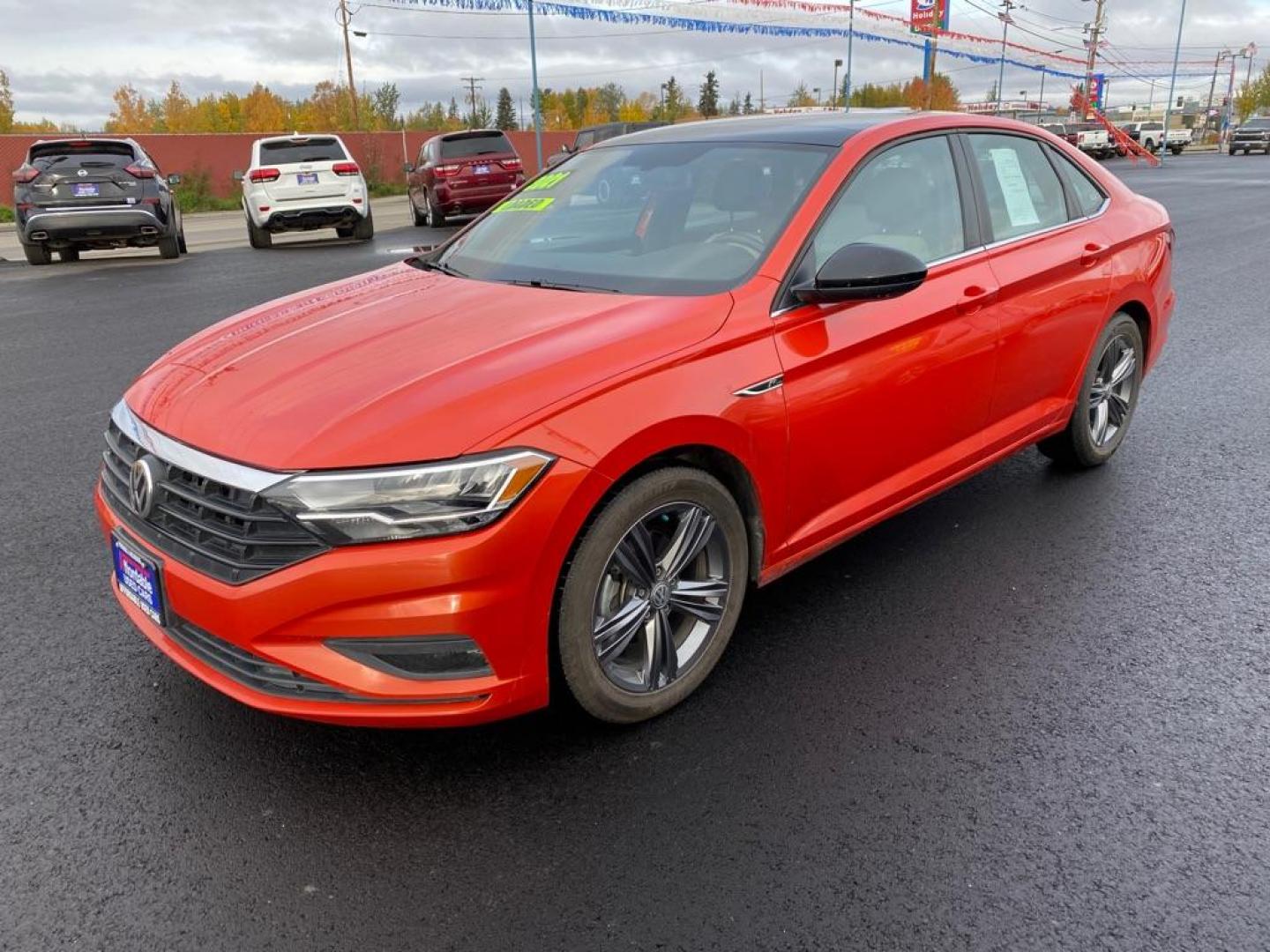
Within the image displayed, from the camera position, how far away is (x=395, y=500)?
2.31m

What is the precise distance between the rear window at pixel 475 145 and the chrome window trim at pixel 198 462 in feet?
58.3

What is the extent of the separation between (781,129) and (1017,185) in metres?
1.14

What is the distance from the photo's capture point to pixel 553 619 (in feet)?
8.34

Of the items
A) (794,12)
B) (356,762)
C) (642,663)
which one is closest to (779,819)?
(642,663)

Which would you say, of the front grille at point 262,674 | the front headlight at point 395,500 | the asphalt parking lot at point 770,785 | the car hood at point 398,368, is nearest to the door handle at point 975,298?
the asphalt parking lot at point 770,785

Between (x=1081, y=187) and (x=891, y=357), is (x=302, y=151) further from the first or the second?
(x=891, y=357)

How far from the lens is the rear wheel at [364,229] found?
17.0 m

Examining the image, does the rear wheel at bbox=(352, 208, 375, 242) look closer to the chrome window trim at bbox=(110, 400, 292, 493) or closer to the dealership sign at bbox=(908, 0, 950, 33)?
the chrome window trim at bbox=(110, 400, 292, 493)

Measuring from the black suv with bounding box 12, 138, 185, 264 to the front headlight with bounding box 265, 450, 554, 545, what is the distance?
1352 centimetres

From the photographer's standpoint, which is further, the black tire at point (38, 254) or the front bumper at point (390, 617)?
the black tire at point (38, 254)

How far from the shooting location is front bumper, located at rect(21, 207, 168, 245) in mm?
13508

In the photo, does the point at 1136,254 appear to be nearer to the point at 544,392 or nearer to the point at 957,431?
the point at 957,431

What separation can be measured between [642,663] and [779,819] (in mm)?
617

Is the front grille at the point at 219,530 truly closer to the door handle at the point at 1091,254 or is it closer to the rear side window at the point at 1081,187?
the door handle at the point at 1091,254
